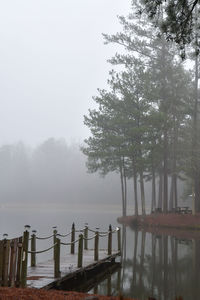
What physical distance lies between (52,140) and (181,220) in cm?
8813

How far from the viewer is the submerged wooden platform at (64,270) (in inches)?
456

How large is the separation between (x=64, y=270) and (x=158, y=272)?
11.9 feet

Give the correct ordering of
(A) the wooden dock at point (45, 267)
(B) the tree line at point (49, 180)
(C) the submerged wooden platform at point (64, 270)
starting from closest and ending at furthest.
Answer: (A) the wooden dock at point (45, 267), (C) the submerged wooden platform at point (64, 270), (B) the tree line at point (49, 180)

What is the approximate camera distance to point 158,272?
587 inches

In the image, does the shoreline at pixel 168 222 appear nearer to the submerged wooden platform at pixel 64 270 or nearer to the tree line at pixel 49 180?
the submerged wooden platform at pixel 64 270

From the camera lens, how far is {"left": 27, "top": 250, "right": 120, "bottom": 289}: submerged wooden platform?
11594 mm

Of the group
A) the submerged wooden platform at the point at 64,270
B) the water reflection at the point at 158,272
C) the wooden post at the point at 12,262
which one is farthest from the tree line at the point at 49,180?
the wooden post at the point at 12,262

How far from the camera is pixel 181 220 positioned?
1344 inches

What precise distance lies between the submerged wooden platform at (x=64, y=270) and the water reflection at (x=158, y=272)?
0.89 meters

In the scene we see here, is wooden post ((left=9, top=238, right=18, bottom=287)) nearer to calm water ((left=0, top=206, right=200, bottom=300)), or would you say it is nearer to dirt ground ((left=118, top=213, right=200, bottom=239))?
calm water ((left=0, top=206, right=200, bottom=300))

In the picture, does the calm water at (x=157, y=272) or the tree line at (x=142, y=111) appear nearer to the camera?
the calm water at (x=157, y=272)

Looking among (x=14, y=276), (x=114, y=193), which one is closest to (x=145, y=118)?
(x=14, y=276)

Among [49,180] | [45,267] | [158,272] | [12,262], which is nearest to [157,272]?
[158,272]

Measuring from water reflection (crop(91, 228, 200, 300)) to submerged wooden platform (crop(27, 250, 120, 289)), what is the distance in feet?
2.93
